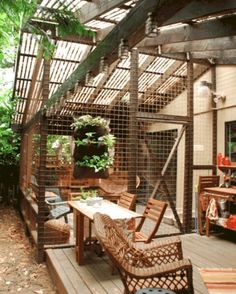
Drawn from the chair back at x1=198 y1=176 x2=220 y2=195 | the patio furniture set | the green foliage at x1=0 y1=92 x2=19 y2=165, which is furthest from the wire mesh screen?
the green foliage at x1=0 y1=92 x2=19 y2=165

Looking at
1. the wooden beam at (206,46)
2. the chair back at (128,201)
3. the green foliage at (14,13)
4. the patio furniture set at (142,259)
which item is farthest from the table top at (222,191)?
the green foliage at (14,13)

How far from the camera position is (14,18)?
2107 millimetres

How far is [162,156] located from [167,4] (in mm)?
6640

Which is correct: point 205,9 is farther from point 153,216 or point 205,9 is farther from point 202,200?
point 202,200

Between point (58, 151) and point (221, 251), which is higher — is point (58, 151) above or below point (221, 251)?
above

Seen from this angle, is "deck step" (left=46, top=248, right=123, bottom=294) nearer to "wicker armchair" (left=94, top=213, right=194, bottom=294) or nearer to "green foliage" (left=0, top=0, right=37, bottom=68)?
"wicker armchair" (left=94, top=213, right=194, bottom=294)

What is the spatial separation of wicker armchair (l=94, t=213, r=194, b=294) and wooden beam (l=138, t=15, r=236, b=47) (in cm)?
261

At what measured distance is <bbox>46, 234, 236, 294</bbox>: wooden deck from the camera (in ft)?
11.5

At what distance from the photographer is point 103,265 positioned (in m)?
4.20

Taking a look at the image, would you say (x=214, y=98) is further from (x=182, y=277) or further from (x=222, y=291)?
(x=222, y=291)

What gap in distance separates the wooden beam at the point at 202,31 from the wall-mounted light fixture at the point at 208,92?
1.90m

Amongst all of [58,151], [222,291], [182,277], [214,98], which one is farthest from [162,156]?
[222,291]

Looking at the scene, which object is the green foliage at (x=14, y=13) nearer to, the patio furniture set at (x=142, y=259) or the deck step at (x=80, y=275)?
the patio furniture set at (x=142, y=259)

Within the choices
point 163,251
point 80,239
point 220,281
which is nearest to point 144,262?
point 163,251
